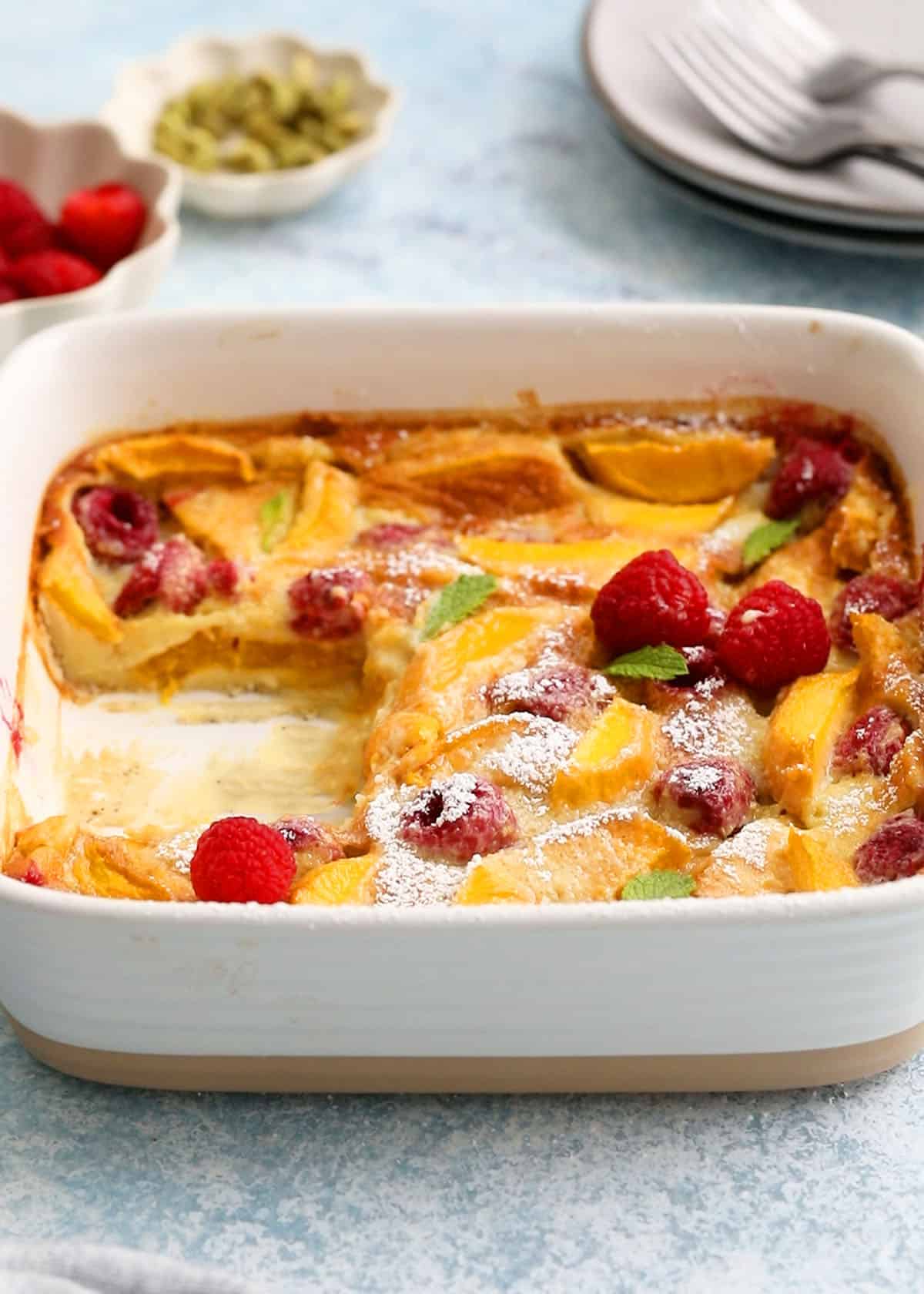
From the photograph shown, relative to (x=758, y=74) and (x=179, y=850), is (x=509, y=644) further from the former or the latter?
(x=758, y=74)

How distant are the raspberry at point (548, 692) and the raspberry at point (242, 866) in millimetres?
383

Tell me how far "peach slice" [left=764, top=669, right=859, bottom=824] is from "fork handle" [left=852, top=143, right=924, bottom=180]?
1265mm

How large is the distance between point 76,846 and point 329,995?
40cm

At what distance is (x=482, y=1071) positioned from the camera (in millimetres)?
1799

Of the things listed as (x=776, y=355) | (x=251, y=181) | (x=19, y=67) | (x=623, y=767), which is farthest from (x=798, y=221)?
(x=19, y=67)

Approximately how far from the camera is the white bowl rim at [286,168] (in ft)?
10.5

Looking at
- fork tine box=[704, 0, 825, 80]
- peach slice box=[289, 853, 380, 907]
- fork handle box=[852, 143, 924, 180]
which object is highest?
fork tine box=[704, 0, 825, 80]

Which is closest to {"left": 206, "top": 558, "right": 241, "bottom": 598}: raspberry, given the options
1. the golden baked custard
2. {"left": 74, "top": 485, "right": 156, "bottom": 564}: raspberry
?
the golden baked custard

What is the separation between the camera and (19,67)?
3.73 metres

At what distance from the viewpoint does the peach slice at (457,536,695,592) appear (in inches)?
90.4

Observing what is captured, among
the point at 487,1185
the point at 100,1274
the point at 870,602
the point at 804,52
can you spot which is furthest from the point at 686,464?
the point at 100,1274

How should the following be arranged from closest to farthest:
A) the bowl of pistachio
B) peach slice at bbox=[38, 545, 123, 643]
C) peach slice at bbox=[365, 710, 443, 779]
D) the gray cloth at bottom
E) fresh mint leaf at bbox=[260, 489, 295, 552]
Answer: the gray cloth at bottom < peach slice at bbox=[365, 710, 443, 779] < peach slice at bbox=[38, 545, 123, 643] < fresh mint leaf at bbox=[260, 489, 295, 552] < the bowl of pistachio

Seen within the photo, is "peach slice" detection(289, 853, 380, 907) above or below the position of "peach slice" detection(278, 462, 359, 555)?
above

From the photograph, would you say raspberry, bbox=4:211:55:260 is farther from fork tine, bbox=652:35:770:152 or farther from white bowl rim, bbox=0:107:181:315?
fork tine, bbox=652:35:770:152
